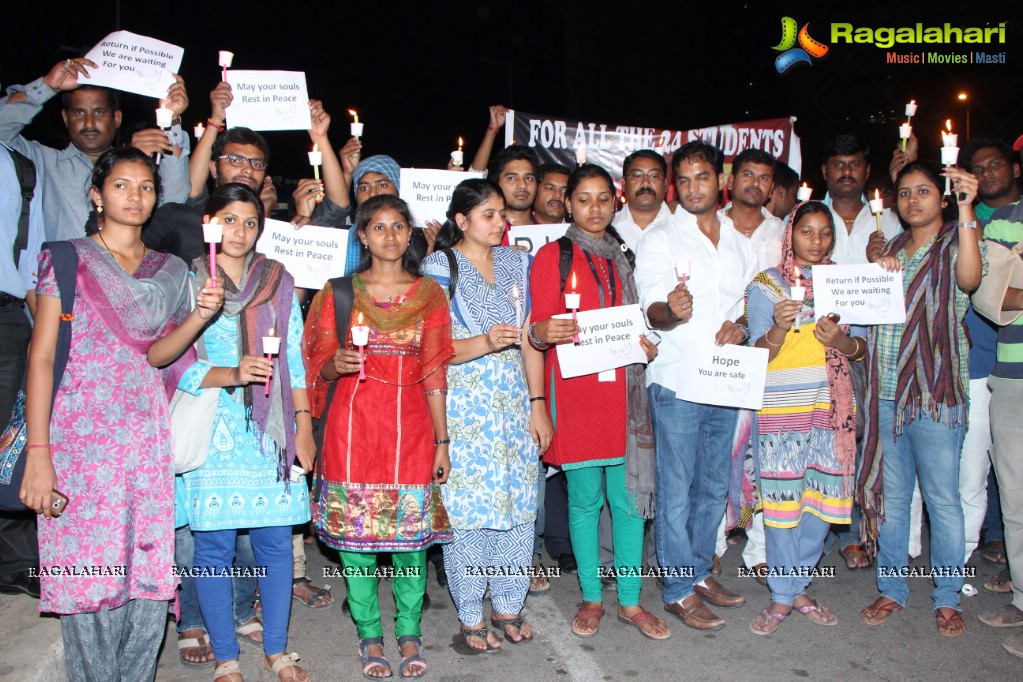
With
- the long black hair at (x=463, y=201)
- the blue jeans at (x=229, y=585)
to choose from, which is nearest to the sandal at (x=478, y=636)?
the blue jeans at (x=229, y=585)

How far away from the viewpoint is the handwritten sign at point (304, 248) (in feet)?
14.7

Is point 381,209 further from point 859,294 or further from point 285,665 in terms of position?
point 859,294

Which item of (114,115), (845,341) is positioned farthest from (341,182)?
(845,341)

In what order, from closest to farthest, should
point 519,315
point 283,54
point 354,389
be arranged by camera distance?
1. point 354,389
2. point 519,315
3. point 283,54

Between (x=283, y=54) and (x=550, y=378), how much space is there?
580 inches

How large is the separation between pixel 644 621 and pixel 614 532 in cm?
Answer: 47

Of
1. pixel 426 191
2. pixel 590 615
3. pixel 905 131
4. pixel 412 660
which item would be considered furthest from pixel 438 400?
pixel 905 131

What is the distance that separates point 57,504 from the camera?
2.99 meters

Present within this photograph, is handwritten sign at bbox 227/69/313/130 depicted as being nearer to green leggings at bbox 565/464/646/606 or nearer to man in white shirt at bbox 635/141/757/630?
man in white shirt at bbox 635/141/757/630

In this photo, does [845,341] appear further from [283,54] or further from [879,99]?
[283,54]

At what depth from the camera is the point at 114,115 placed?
442cm

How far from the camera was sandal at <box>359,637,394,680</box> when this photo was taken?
12.4 feet

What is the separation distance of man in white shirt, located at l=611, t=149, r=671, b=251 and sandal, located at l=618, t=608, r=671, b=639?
2.15 metres

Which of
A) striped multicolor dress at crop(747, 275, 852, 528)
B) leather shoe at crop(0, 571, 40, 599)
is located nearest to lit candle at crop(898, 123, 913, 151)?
striped multicolor dress at crop(747, 275, 852, 528)
